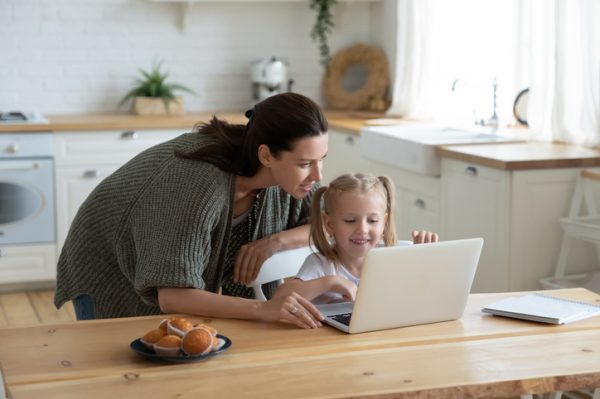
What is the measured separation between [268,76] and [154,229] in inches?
149

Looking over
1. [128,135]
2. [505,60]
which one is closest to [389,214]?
[505,60]

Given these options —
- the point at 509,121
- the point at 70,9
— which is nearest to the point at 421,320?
the point at 509,121

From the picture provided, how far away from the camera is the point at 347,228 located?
241 centimetres

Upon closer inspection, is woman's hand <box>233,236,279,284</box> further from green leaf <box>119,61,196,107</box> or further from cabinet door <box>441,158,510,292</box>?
green leaf <box>119,61,196,107</box>

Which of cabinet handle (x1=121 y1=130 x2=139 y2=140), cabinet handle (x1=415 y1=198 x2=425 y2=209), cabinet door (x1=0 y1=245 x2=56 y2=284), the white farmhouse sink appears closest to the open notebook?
the white farmhouse sink

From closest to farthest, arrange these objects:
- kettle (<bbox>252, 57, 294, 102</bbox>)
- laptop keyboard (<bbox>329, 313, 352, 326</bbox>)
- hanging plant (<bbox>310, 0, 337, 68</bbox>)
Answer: laptop keyboard (<bbox>329, 313, 352, 326</bbox>) → kettle (<bbox>252, 57, 294, 102</bbox>) → hanging plant (<bbox>310, 0, 337, 68</bbox>)

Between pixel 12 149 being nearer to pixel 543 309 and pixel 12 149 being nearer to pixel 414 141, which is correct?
pixel 414 141

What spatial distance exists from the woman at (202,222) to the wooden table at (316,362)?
10 cm

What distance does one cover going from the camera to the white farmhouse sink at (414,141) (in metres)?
4.34

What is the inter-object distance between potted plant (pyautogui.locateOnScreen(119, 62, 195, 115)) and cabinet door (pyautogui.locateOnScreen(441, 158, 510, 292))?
214 centimetres

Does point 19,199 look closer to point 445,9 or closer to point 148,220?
point 445,9

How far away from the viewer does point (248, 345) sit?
1.98 m

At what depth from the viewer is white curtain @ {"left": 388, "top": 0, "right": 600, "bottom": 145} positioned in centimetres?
410

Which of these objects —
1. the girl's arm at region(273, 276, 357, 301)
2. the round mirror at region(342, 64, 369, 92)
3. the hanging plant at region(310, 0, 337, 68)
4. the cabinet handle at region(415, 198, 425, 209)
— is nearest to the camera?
the girl's arm at region(273, 276, 357, 301)
